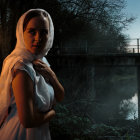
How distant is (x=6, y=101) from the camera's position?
4.07ft

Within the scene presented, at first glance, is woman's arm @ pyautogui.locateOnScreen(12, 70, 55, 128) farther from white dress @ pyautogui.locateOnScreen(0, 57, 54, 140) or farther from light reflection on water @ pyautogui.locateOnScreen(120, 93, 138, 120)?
light reflection on water @ pyautogui.locateOnScreen(120, 93, 138, 120)

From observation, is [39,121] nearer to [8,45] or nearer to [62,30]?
[8,45]

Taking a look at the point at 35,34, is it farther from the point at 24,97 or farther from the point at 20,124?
the point at 20,124

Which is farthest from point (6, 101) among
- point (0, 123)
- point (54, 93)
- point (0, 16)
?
point (0, 16)

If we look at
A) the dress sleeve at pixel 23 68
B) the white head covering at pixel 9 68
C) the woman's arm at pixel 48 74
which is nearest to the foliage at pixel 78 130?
the woman's arm at pixel 48 74

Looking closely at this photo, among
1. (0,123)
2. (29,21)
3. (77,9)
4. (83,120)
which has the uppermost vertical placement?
(77,9)

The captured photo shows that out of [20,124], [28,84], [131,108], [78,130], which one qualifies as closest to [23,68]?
[28,84]

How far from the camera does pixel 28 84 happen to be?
112cm

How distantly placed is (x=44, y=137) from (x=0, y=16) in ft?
17.6

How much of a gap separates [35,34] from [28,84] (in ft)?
1.24

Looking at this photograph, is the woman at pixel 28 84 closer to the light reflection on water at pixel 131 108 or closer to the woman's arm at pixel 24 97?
the woman's arm at pixel 24 97

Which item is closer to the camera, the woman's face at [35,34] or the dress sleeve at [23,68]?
the dress sleeve at [23,68]

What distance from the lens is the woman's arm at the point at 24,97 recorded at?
110cm

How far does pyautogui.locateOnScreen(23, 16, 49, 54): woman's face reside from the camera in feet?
4.23
